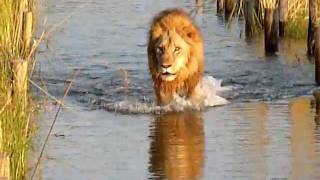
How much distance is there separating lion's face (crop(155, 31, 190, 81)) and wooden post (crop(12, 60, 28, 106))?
460cm

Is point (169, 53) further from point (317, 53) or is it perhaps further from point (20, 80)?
point (20, 80)

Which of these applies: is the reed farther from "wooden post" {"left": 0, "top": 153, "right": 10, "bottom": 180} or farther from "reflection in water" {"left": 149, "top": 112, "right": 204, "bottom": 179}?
"wooden post" {"left": 0, "top": 153, "right": 10, "bottom": 180}

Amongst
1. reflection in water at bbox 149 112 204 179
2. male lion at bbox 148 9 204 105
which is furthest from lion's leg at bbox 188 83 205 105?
reflection in water at bbox 149 112 204 179

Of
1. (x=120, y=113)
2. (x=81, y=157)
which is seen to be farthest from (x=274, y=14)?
(x=81, y=157)

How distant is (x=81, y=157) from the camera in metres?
10.8

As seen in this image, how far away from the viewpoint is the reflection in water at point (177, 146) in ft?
33.4

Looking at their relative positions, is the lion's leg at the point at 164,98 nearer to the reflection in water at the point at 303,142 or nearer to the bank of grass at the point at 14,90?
the reflection in water at the point at 303,142

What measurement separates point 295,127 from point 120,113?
2.28 meters

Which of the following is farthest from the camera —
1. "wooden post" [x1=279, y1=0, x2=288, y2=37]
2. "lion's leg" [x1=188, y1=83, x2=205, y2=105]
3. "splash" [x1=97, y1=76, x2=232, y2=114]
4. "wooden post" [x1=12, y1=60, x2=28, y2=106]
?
"wooden post" [x1=279, y1=0, x2=288, y2=37]

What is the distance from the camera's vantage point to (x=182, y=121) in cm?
1299

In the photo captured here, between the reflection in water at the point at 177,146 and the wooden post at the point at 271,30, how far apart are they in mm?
5196

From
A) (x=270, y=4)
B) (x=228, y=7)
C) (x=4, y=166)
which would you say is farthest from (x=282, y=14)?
(x=4, y=166)

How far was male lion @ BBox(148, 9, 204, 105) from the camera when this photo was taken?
13812 mm

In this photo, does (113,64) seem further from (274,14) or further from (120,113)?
(120,113)
